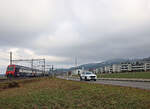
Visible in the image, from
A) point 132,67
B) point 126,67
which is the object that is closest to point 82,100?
point 132,67

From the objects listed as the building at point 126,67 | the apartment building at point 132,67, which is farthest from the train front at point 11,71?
the building at point 126,67

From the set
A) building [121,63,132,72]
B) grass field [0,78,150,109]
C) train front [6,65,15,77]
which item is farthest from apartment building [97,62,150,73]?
grass field [0,78,150,109]

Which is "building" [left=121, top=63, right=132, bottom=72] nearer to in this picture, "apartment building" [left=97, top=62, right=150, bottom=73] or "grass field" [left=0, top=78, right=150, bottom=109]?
"apartment building" [left=97, top=62, right=150, bottom=73]

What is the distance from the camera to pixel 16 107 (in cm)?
845

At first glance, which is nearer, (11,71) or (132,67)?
(11,71)

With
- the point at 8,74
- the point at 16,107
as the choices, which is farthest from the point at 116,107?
the point at 8,74

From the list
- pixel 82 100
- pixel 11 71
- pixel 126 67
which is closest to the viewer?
pixel 82 100

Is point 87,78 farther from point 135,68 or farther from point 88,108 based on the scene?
point 135,68

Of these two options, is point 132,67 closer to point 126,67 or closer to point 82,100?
point 126,67

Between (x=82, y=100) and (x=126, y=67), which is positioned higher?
(x=126, y=67)

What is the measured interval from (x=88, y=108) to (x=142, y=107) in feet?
7.58

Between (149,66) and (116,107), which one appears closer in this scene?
(116,107)

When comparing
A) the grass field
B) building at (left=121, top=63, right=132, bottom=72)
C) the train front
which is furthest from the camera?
building at (left=121, top=63, right=132, bottom=72)

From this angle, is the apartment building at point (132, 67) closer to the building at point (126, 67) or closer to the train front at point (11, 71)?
the building at point (126, 67)
